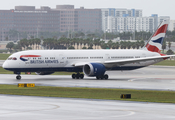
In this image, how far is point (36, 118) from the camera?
918 inches

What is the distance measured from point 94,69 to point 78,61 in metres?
3.75

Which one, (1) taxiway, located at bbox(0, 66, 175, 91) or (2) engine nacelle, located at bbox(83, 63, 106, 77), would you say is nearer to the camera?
(1) taxiway, located at bbox(0, 66, 175, 91)

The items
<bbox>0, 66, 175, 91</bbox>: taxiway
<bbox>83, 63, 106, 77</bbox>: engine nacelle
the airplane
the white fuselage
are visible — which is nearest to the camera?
<bbox>0, 66, 175, 91</bbox>: taxiway

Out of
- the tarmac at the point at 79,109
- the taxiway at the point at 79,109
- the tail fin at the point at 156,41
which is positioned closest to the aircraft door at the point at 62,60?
the tail fin at the point at 156,41

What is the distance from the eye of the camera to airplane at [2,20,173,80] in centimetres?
5522

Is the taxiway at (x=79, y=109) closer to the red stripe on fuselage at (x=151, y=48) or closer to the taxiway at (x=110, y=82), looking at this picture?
the taxiway at (x=110, y=82)

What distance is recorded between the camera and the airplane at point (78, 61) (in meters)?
55.2

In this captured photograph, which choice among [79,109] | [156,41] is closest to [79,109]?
[79,109]

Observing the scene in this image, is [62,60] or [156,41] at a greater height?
[156,41]

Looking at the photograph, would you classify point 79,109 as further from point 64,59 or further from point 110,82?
point 64,59

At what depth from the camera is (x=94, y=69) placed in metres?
55.7

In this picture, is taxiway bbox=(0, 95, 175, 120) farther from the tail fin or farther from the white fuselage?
the tail fin

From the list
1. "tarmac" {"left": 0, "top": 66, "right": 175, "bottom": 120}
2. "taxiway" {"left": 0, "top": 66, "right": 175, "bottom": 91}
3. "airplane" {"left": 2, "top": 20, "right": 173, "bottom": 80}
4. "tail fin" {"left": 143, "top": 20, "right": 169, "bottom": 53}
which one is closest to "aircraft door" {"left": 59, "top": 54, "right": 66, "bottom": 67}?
"airplane" {"left": 2, "top": 20, "right": 173, "bottom": 80}

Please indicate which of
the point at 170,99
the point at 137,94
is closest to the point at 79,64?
the point at 137,94
